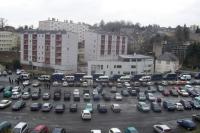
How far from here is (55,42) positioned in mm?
59750

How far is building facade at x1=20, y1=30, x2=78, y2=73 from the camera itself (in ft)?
194

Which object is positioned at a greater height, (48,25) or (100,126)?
(48,25)

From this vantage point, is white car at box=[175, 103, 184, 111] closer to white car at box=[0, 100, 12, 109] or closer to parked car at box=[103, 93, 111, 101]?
parked car at box=[103, 93, 111, 101]

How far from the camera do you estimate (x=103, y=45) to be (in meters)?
67.2

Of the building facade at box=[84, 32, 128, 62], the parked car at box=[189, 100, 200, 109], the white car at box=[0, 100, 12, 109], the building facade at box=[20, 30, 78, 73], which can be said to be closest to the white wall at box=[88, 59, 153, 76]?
the building facade at box=[20, 30, 78, 73]

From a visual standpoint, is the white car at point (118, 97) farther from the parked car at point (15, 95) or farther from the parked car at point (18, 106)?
the parked car at point (15, 95)

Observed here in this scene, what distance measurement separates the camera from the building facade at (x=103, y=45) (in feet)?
219

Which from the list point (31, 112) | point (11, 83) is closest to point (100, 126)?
point (31, 112)

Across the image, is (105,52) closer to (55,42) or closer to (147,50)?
(55,42)

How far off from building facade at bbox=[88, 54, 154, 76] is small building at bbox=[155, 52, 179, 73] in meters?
3.84

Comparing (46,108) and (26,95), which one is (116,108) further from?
(26,95)

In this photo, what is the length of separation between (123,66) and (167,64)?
9746 mm

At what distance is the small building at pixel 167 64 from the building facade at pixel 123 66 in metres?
3.84

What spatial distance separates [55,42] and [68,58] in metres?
3.75
